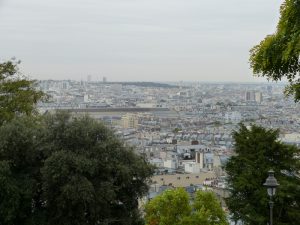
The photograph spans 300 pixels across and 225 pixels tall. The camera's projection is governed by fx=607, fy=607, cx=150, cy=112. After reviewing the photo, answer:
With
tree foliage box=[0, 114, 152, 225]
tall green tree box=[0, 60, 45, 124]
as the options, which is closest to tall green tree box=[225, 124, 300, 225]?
tree foliage box=[0, 114, 152, 225]

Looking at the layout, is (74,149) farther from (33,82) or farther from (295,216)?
(33,82)

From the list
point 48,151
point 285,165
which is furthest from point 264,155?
point 48,151

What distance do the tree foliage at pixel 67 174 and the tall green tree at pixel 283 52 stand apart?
5.86 metres

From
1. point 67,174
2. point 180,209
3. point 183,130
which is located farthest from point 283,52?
point 183,130

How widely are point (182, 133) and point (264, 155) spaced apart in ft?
395

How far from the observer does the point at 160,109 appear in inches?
7771

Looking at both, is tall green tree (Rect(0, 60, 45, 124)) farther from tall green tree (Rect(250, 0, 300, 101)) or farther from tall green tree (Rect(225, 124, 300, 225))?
tall green tree (Rect(250, 0, 300, 101))

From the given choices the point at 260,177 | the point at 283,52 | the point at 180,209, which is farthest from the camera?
the point at 180,209

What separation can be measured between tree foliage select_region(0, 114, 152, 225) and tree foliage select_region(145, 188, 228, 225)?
4710 millimetres

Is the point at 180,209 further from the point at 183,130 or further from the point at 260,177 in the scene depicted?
the point at 183,130

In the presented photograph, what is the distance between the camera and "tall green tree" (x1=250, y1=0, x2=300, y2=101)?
5.59m

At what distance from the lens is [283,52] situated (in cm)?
578

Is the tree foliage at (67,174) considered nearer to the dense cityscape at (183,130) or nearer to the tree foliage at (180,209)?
the tree foliage at (180,209)

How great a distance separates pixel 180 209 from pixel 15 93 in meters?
6.02
